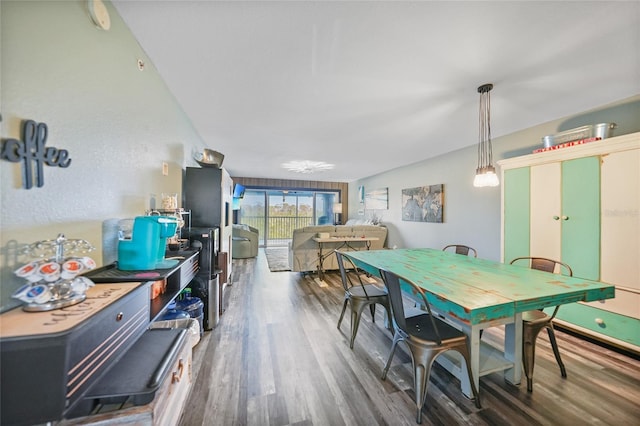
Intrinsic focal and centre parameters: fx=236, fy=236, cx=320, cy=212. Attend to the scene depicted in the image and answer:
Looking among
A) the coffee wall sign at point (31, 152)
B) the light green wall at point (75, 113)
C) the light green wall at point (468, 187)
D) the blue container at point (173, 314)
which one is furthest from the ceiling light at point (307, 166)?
the coffee wall sign at point (31, 152)

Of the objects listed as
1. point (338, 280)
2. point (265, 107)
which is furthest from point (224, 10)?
point (338, 280)

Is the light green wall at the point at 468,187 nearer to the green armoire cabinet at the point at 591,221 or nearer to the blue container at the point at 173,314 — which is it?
the green armoire cabinet at the point at 591,221

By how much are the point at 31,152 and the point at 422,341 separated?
2051mm

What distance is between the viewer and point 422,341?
1463mm

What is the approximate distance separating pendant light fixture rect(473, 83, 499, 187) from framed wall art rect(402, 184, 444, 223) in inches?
37.3

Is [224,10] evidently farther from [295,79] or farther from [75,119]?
[75,119]

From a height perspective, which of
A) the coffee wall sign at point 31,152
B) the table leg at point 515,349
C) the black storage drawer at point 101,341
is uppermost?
the coffee wall sign at point 31,152

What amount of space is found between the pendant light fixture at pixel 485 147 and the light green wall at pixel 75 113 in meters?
2.76

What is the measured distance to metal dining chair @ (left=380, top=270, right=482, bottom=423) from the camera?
143cm

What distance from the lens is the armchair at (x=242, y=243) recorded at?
5.99 m

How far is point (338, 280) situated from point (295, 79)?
10.8ft

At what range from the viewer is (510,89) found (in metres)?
2.17

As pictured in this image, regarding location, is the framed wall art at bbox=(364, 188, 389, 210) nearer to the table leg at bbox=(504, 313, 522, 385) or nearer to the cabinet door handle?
the table leg at bbox=(504, 313, 522, 385)

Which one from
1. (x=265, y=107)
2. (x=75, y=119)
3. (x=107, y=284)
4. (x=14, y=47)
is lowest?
(x=107, y=284)
